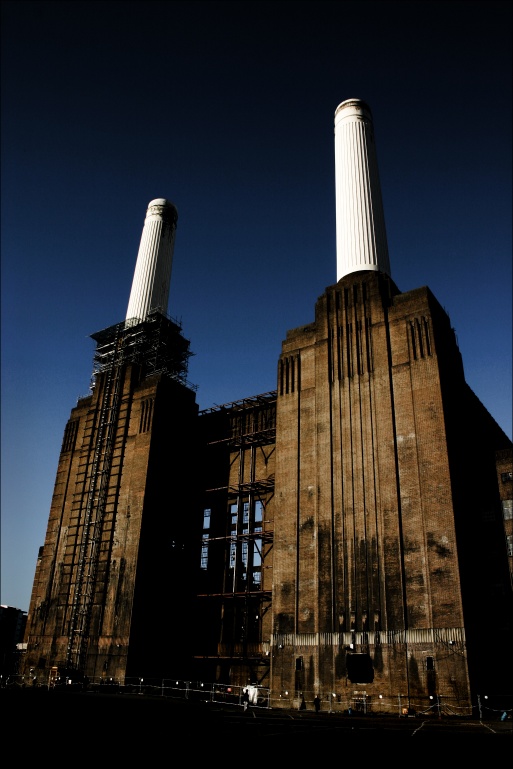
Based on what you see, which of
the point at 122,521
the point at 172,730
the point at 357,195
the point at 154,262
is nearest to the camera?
the point at 172,730

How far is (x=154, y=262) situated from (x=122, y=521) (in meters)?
32.6

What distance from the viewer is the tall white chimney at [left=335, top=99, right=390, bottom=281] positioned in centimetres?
5475

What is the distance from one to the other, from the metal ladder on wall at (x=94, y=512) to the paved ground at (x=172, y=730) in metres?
23.8

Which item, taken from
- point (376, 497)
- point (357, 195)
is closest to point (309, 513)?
point (376, 497)

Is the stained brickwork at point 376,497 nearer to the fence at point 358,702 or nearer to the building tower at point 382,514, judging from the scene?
the building tower at point 382,514

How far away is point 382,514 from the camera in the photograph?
4059cm

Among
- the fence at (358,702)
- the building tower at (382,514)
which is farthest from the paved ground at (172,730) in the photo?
the building tower at (382,514)

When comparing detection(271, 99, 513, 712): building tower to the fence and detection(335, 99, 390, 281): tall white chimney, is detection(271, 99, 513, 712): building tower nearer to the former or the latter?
the fence

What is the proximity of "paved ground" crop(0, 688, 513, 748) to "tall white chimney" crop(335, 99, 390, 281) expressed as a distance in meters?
37.6

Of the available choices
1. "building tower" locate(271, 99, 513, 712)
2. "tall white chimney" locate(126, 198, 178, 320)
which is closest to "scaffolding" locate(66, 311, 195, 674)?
"tall white chimney" locate(126, 198, 178, 320)

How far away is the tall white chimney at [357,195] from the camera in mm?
54750

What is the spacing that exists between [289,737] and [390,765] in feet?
18.8

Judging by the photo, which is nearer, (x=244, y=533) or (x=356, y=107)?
(x=244, y=533)

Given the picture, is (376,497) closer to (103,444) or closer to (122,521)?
(122,521)
